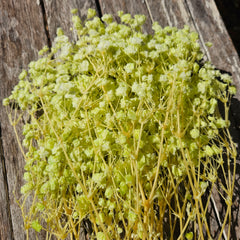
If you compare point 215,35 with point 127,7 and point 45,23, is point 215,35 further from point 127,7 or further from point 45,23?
point 45,23

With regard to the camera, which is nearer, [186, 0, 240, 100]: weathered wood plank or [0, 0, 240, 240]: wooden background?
[0, 0, 240, 240]: wooden background

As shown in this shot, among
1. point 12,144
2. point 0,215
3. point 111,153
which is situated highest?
point 12,144

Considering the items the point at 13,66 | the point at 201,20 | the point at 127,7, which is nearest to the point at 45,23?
the point at 13,66

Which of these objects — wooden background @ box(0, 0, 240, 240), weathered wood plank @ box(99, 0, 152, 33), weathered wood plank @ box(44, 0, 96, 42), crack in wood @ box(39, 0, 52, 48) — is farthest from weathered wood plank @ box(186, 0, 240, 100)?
crack in wood @ box(39, 0, 52, 48)

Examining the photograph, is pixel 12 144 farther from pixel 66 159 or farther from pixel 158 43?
pixel 158 43

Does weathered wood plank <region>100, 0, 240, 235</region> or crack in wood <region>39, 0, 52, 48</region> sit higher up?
crack in wood <region>39, 0, 52, 48</region>

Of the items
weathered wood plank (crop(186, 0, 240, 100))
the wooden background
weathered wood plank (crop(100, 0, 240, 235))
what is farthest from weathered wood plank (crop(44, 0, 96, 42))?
weathered wood plank (crop(186, 0, 240, 100))

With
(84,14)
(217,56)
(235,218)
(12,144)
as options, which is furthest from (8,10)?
(235,218)

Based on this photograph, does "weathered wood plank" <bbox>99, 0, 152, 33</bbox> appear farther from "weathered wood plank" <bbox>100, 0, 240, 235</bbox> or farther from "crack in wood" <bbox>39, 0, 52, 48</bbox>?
"crack in wood" <bbox>39, 0, 52, 48</bbox>
